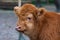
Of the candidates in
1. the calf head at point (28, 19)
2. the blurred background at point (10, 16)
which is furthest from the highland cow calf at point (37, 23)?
the blurred background at point (10, 16)

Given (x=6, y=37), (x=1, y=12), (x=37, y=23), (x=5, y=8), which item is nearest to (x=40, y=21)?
(x=37, y=23)

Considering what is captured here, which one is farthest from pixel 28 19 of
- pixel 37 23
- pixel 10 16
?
pixel 10 16

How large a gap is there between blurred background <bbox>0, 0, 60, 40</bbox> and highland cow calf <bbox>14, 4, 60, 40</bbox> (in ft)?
4.55

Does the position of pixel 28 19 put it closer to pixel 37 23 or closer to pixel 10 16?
pixel 37 23

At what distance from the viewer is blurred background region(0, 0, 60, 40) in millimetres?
5642

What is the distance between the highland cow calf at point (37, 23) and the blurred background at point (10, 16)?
4.55 ft

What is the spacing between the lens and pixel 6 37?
5641 millimetres

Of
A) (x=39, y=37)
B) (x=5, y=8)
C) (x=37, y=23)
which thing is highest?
(x=37, y=23)

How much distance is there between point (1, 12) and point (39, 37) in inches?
217

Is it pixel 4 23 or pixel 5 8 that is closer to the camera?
pixel 4 23

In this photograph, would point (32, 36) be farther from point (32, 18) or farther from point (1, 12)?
point (1, 12)

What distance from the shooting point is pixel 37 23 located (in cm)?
365

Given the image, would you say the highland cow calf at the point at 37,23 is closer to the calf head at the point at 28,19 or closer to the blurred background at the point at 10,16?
the calf head at the point at 28,19

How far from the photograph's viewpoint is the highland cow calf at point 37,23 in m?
3.51
